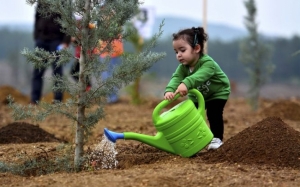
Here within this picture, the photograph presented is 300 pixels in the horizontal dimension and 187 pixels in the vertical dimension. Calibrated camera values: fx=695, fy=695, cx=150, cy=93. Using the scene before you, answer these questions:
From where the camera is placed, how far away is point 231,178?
180 inches

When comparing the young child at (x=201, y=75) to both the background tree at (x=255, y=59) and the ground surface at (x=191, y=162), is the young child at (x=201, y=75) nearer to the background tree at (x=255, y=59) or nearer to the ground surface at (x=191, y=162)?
the ground surface at (x=191, y=162)

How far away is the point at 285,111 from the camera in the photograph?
33.7 feet

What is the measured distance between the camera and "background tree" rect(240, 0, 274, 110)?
1193 cm

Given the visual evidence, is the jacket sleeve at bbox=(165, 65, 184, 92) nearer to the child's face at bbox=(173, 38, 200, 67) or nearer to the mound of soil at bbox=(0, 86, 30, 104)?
the child's face at bbox=(173, 38, 200, 67)

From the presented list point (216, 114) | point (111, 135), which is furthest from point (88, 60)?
point (216, 114)

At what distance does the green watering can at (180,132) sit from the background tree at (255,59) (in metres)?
6.60

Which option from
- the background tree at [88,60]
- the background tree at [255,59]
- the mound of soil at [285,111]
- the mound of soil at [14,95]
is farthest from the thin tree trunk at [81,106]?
the mound of soil at [14,95]

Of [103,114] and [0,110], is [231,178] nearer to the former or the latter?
[103,114]

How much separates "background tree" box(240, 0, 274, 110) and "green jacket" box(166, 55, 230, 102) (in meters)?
6.06

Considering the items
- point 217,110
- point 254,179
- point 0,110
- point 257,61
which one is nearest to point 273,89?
point 257,61

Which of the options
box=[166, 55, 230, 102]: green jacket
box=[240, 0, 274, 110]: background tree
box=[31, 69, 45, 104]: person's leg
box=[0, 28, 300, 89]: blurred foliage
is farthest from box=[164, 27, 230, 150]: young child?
box=[0, 28, 300, 89]: blurred foliage

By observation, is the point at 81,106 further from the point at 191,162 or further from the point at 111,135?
the point at 191,162

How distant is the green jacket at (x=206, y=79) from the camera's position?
18.7 feet

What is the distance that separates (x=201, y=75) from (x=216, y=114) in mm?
494
